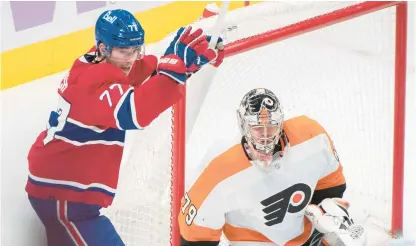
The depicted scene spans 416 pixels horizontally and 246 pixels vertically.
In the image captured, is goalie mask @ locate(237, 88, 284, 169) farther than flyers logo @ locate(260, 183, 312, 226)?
No

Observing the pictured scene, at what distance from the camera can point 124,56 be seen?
2.60 m

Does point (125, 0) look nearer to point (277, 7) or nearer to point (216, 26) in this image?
point (277, 7)

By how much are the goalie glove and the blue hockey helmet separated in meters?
0.62

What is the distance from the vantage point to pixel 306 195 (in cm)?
267

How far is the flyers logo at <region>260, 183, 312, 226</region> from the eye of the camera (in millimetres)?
2633

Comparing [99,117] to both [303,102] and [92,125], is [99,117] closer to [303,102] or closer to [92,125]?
[92,125]

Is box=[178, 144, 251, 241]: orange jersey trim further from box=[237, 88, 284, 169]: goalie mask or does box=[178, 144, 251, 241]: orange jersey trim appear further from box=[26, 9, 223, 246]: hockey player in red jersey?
box=[26, 9, 223, 246]: hockey player in red jersey

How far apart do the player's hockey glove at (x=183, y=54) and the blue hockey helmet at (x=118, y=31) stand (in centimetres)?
16

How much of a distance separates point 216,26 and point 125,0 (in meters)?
1.65

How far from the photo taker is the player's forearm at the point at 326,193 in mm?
2738

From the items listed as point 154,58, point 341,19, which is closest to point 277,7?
point 341,19

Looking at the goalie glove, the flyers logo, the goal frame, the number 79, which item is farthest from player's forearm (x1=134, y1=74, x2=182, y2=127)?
the goalie glove

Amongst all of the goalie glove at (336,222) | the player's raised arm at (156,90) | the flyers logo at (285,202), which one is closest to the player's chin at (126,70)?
the player's raised arm at (156,90)

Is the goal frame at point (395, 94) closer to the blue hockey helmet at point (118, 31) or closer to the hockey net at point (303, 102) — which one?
the hockey net at point (303, 102)
